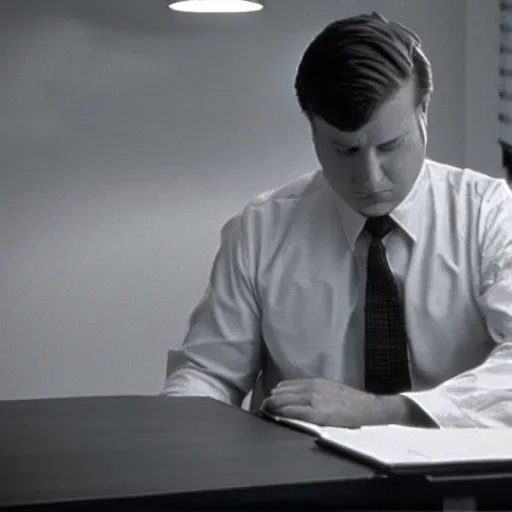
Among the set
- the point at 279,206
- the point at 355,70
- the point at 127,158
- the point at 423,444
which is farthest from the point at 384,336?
the point at 127,158

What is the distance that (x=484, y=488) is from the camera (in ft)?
3.84

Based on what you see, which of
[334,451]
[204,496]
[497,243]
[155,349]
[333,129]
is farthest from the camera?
[155,349]

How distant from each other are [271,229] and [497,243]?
1.42ft

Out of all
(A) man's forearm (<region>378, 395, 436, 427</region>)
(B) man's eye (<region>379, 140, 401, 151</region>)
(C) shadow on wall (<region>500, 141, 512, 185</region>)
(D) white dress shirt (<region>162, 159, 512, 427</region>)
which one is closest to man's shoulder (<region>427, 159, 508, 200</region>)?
(D) white dress shirt (<region>162, 159, 512, 427</region>)

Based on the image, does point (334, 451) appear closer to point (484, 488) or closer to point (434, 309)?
point (484, 488)

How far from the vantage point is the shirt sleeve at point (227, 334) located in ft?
7.13

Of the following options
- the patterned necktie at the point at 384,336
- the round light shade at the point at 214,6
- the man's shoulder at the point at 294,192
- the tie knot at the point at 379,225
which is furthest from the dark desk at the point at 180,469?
the round light shade at the point at 214,6

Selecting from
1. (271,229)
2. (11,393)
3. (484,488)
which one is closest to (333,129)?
(271,229)

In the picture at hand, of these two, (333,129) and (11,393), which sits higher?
(333,129)

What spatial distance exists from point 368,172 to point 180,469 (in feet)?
2.98

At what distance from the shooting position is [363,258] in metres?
2.19

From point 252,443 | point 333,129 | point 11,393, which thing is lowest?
point 11,393

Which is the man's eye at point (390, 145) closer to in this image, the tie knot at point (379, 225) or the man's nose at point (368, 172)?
the man's nose at point (368, 172)

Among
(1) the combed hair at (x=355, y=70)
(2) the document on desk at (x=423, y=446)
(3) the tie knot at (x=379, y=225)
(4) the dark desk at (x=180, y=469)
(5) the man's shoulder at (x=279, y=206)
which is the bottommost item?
(4) the dark desk at (x=180, y=469)
